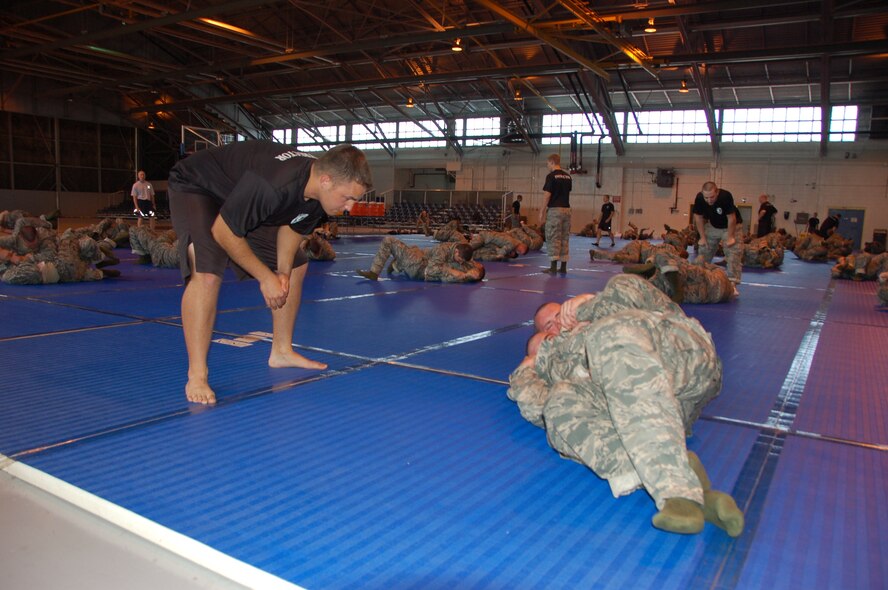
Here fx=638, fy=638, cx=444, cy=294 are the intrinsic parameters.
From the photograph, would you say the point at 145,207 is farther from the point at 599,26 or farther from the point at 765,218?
the point at 765,218

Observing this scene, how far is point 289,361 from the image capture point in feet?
12.2

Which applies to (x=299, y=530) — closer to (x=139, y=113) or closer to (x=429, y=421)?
(x=429, y=421)

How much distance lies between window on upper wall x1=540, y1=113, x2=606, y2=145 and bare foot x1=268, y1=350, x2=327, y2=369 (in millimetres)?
26710

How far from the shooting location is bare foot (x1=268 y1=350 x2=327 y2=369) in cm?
368

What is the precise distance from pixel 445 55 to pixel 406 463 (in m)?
25.5

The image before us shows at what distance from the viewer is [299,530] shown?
185 cm

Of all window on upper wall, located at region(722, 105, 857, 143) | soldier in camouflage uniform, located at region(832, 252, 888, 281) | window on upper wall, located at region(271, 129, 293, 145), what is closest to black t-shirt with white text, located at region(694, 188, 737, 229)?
soldier in camouflage uniform, located at region(832, 252, 888, 281)

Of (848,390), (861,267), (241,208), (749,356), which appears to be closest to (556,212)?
(861,267)

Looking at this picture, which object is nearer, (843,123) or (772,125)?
(843,123)

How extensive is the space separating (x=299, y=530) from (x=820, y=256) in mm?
16652

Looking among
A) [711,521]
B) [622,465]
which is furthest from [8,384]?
[711,521]

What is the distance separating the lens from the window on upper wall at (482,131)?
31.5m

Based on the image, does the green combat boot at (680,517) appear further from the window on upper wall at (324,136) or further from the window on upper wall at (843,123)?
the window on upper wall at (324,136)

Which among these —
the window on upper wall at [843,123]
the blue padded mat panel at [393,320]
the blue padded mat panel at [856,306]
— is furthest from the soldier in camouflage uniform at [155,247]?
the window on upper wall at [843,123]
